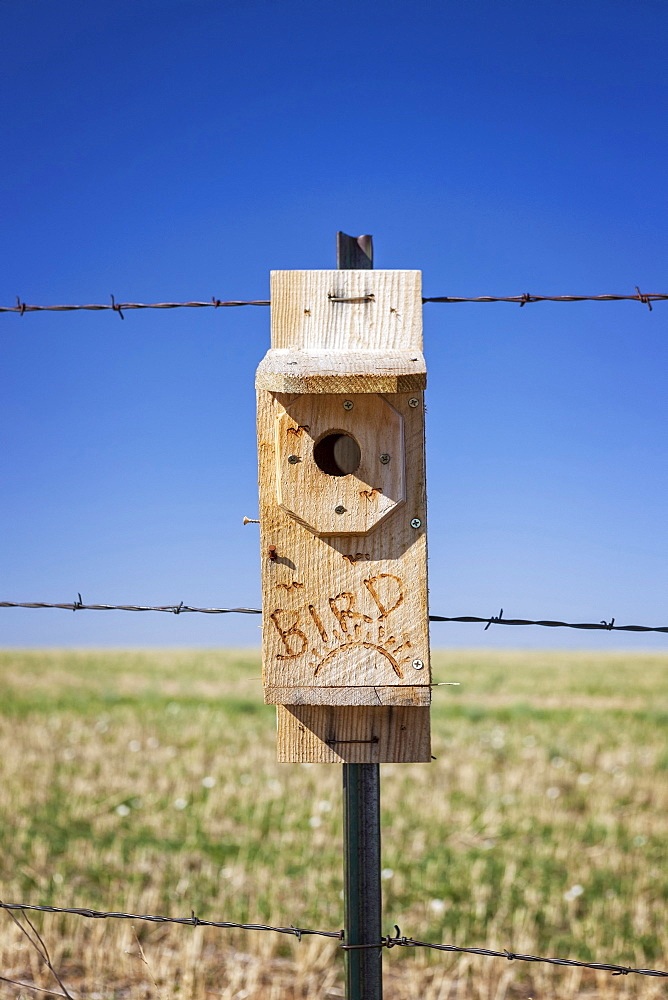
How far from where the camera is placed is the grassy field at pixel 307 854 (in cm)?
488

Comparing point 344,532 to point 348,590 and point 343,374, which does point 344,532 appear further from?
point 343,374

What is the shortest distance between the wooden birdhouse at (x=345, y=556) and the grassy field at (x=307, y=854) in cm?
127

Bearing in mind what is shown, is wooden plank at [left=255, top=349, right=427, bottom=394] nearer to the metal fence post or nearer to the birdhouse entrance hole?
the birdhouse entrance hole

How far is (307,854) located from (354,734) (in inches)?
177

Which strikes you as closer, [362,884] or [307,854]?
[362,884]

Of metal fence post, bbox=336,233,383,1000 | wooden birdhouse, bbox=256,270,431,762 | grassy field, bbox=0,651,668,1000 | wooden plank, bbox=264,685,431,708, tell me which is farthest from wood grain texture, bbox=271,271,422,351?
grassy field, bbox=0,651,668,1000

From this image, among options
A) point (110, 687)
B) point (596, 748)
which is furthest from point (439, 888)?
point (110, 687)

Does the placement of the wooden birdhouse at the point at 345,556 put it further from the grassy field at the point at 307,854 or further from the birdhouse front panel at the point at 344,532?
the grassy field at the point at 307,854

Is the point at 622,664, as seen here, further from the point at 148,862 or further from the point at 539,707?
the point at 148,862

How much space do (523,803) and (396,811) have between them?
51.2 inches

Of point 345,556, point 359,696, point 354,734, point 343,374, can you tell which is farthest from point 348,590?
point 343,374

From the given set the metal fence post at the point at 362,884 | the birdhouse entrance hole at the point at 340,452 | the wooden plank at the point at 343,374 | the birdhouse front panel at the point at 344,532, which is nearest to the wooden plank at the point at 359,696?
the birdhouse front panel at the point at 344,532

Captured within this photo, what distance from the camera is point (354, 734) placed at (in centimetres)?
256

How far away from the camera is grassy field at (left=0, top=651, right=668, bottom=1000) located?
4.88m
